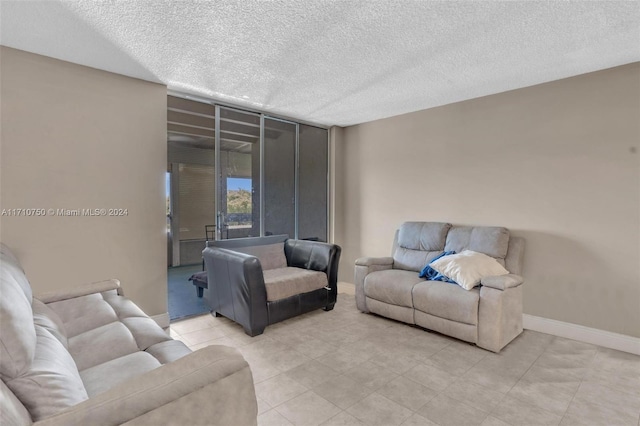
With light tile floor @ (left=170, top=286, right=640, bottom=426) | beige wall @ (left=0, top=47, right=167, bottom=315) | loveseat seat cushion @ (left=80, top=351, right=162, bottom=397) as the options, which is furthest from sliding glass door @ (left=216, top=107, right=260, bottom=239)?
loveseat seat cushion @ (left=80, top=351, right=162, bottom=397)

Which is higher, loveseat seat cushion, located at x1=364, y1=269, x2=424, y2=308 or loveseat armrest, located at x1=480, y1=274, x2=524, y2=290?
loveseat armrest, located at x1=480, y1=274, x2=524, y2=290

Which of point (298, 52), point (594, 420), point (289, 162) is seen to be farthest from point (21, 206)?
point (594, 420)

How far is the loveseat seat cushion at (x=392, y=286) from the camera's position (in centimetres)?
315

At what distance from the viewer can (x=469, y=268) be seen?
2.91m

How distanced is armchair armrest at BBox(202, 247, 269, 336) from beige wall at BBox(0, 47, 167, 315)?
1.94 feet

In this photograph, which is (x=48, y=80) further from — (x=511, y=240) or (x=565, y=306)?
(x=565, y=306)

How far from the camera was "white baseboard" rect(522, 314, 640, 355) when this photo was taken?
2.67m

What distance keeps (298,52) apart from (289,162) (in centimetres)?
216

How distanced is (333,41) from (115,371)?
2414 millimetres

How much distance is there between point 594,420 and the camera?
182 centimetres

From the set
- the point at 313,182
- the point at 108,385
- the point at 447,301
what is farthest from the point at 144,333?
the point at 313,182

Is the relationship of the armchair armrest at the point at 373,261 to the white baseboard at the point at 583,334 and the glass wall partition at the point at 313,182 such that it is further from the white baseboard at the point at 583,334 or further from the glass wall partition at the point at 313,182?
the white baseboard at the point at 583,334

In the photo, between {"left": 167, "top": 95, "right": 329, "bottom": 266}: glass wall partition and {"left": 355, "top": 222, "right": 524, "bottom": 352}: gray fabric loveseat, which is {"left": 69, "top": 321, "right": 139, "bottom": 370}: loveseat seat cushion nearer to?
{"left": 167, "top": 95, "right": 329, "bottom": 266}: glass wall partition

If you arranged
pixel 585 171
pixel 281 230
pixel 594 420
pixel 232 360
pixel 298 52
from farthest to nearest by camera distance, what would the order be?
pixel 281 230, pixel 585 171, pixel 298 52, pixel 594 420, pixel 232 360
